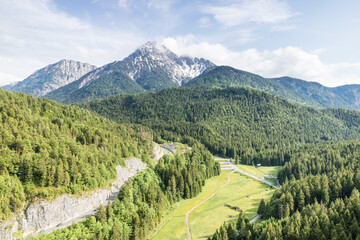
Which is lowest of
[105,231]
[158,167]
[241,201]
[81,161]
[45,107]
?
[241,201]

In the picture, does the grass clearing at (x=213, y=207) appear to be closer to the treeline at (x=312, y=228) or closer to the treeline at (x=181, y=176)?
the treeline at (x=181, y=176)

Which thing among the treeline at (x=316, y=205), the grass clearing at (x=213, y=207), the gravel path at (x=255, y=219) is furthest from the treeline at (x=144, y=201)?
the gravel path at (x=255, y=219)

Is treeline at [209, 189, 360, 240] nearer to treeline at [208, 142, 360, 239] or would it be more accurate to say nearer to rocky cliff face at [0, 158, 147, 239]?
treeline at [208, 142, 360, 239]

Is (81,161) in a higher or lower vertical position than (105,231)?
higher

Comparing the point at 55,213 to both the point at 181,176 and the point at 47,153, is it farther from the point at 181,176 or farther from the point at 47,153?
the point at 181,176

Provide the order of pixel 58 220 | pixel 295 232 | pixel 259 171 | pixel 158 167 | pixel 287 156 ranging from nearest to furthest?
pixel 295 232
pixel 58 220
pixel 158 167
pixel 259 171
pixel 287 156

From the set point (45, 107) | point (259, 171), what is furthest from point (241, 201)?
point (45, 107)

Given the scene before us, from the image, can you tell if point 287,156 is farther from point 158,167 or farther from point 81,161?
point 81,161
